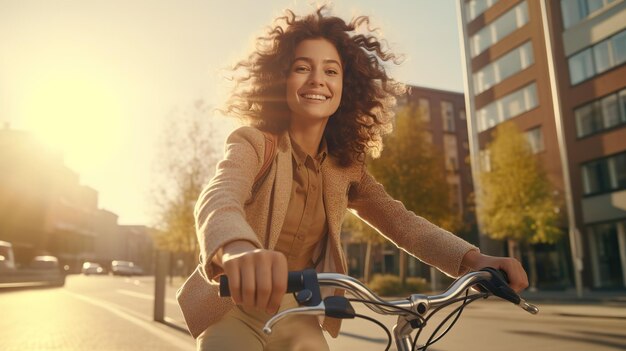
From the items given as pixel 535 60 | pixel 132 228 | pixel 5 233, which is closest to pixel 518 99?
pixel 535 60

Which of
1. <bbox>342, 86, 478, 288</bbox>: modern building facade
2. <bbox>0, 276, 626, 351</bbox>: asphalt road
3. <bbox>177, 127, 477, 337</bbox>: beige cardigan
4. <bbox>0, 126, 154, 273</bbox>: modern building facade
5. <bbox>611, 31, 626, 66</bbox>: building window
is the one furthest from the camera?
<bbox>0, 126, 154, 273</bbox>: modern building facade

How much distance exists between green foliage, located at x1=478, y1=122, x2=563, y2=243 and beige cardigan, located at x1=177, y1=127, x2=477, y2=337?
79.5 feet

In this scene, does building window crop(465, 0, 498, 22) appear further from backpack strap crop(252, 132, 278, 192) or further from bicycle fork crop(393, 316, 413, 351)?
bicycle fork crop(393, 316, 413, 351)

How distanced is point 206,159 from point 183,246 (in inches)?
293

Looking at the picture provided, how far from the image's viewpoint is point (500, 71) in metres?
32.1

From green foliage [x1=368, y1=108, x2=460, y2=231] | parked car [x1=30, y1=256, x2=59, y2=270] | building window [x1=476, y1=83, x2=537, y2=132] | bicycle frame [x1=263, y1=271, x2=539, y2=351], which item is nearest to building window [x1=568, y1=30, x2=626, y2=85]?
building window [x1=476, y1=83, x2=537, y2=132]

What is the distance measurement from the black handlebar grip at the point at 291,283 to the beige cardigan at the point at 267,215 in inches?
5.4

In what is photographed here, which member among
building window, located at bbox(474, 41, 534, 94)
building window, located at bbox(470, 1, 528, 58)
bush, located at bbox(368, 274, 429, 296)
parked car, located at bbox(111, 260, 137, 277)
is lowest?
bush, located at bbox(368, 274, 429, 296)

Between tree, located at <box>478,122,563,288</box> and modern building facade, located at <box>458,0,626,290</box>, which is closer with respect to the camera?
modern building facade, located at <box>458,0,626,290</box>

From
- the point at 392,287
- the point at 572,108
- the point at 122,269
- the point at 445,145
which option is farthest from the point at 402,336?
the point at 122,269

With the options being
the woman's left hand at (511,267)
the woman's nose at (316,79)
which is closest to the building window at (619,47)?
the woman's nose at (316,79)

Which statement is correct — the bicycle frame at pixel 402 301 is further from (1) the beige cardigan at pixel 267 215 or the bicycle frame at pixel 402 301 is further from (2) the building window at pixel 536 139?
(2) the building window at pixel 536 139

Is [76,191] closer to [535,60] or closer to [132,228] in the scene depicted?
[132,228]

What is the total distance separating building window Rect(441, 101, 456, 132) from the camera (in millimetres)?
46531
